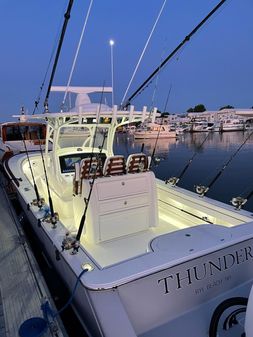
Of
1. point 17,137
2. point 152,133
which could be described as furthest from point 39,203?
point 152,133

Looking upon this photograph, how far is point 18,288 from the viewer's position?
340cm

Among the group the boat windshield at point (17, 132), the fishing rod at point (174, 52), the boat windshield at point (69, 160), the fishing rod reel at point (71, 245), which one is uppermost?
the fishing rod at point (174, 52)

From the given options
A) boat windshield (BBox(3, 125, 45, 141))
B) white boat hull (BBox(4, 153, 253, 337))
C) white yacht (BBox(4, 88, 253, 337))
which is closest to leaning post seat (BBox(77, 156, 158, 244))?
white yacht (BBox(4, 88, 253, 337))

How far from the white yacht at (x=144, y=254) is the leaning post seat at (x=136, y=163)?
2 centimetres

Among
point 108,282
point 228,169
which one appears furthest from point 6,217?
point 228,169

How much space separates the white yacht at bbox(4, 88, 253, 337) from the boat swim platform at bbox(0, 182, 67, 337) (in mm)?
351

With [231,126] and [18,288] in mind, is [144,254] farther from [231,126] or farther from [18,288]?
[231,126]

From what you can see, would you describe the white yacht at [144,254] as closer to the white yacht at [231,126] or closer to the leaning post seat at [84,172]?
the leaning post seat at [84,172]

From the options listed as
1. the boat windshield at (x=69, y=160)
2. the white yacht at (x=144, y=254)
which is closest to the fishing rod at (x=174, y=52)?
the white yacht at (x=144, y=254)

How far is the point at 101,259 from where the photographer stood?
143 inches

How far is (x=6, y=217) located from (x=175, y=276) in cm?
439

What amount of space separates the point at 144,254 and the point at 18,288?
1778 mm

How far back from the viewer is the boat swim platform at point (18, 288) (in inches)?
112

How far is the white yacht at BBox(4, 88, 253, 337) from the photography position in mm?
2502
